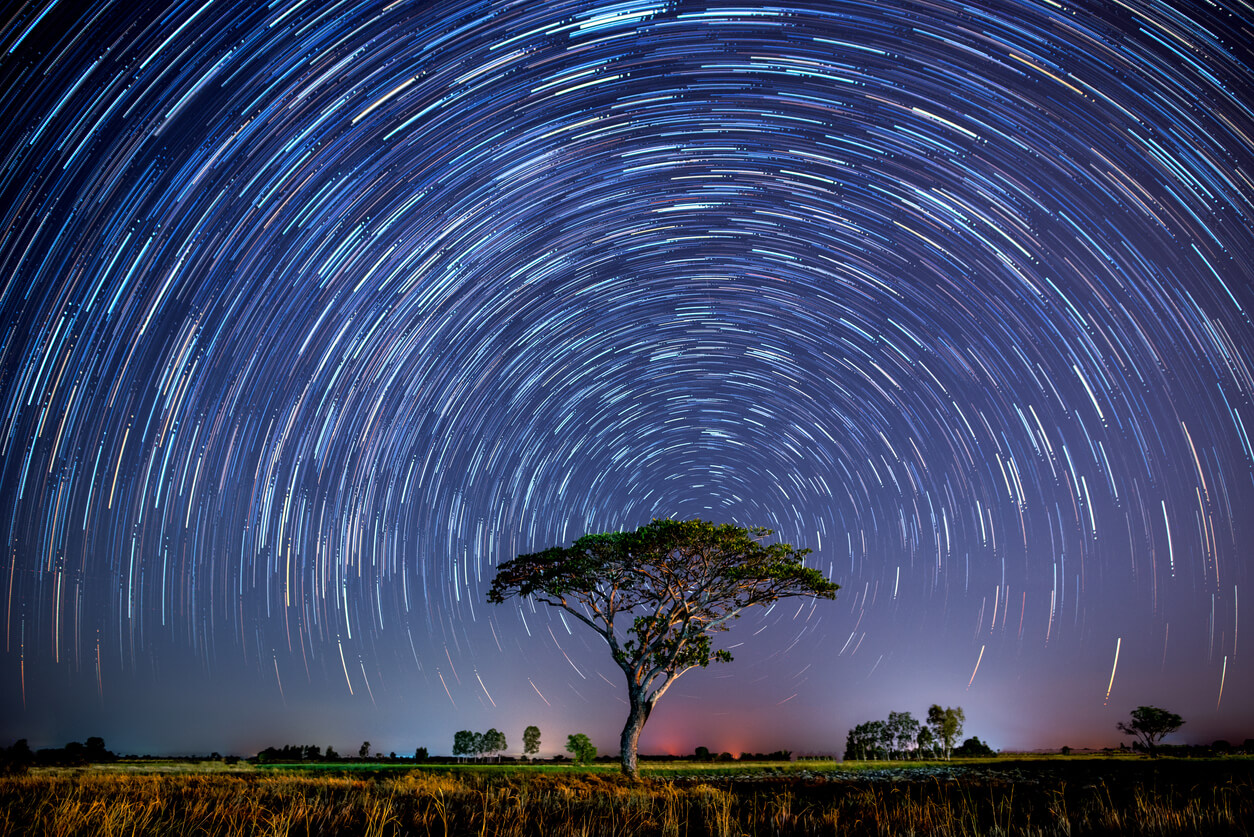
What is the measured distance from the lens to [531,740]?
331 feet

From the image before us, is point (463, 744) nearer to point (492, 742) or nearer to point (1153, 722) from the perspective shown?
point (492, 742)

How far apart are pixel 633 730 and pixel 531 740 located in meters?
88.4

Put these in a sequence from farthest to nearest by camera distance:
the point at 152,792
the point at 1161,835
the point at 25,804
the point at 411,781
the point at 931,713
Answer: the point at 931,713 < the point at 411,781 < the point at 152,792 < the point at 25,804 < the point at 1161,835

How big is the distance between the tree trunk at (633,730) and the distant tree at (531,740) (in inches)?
3391

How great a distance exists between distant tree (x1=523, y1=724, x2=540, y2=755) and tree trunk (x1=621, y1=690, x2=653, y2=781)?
283 ft

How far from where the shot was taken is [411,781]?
15750 millimetres

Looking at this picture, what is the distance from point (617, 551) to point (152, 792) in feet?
54.4

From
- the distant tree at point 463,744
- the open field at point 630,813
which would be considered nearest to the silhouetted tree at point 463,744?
the distant tree at point 463,744

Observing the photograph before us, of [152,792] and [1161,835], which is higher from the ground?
[1161,835]

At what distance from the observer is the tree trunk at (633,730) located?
22.5m

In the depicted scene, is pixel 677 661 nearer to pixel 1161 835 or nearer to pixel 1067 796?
pixel 1067 796

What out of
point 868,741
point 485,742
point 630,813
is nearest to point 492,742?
point 485,742

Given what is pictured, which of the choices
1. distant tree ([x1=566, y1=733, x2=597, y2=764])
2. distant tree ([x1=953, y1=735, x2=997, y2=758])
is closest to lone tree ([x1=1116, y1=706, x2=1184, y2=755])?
distant tree ([x1=953, y1=735, x2=997, y2=758])

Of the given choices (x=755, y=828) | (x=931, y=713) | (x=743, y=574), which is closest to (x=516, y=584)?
(x=743, y=574)
